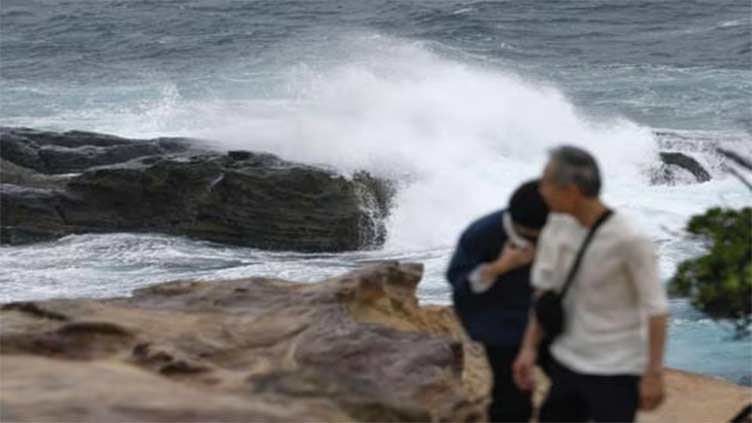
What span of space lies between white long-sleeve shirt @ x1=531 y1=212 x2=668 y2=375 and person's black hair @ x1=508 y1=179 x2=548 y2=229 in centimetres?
21

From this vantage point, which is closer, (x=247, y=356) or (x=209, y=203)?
(x=247, y=356)

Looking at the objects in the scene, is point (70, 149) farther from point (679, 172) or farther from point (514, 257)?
point (514, 257)

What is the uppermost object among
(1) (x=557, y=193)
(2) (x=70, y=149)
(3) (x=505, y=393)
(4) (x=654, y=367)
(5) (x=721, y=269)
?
(1) (x=557, y=193)

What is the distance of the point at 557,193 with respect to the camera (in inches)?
199

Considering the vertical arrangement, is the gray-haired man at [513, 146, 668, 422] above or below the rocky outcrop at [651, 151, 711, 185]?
above

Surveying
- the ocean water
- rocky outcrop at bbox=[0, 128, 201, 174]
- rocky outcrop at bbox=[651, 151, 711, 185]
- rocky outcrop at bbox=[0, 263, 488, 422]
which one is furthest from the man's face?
rocky outcrop at bbox=[651, 151, 711, 185]

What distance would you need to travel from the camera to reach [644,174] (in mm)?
21875

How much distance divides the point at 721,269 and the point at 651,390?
0.79 m

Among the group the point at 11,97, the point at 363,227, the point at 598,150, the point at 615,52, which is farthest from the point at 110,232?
the point at 615,52

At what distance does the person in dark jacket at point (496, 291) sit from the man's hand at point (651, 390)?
2.04ft

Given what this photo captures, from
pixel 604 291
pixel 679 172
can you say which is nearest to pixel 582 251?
pixel 604 291

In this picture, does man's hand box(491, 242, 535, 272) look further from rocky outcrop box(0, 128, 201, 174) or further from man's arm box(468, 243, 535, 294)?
rocky outcrop box(0, 128, 201, 174)

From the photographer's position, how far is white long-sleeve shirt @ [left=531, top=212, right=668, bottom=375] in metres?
5.00

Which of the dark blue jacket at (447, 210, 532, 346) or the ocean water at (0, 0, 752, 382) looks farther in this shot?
the ocean water at (0, 0, 752, 382)
